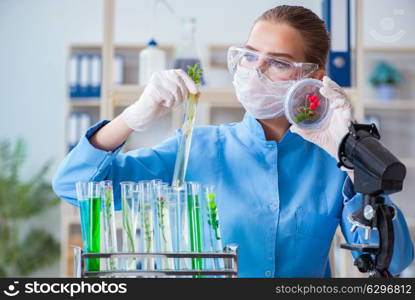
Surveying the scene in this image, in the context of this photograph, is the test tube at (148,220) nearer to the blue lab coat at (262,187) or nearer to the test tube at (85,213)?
the test tube at (85,213)

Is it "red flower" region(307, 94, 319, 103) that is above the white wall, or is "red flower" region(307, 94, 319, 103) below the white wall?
below

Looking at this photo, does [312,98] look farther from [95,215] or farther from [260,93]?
[95,215]

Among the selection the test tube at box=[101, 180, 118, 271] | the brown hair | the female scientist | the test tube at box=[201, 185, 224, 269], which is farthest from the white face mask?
the test tube at box=[101, 180, 118, 271]

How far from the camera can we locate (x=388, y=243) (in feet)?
Result: 3.30

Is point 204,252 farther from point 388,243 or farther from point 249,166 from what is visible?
point 249,166

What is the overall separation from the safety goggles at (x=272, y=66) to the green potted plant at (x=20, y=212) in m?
3.99

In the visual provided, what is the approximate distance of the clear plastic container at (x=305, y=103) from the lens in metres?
1.37

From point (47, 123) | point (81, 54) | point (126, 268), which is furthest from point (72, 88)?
point (126, 268)

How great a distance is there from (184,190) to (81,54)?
4013 mm

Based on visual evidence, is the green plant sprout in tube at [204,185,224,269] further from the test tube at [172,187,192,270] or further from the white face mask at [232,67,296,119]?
the white face mask at [232,67,296,119]

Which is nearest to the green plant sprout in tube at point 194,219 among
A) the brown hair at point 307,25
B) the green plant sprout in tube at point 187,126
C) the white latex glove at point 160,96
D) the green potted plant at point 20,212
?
the green plant sprout in tube at point 187,126

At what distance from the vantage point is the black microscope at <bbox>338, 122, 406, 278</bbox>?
98 cm

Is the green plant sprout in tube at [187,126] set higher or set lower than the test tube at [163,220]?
higher

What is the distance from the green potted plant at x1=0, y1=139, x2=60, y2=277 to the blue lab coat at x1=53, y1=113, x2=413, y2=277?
3.89 meters
